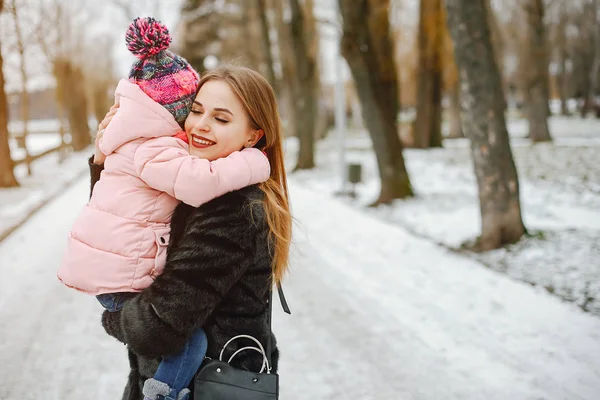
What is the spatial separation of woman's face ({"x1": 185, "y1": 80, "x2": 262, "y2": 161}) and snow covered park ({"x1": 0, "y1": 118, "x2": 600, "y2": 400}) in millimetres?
2322

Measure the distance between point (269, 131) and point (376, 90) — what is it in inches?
366

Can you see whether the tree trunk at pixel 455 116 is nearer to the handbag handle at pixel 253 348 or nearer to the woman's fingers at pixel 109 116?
the woman's fingers at pixel 109 116

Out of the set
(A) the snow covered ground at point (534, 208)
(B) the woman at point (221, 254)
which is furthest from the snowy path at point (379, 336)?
(B) the woman at point (221, 254)

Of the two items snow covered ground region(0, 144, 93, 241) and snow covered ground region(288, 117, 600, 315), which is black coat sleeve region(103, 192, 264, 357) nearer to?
snow covered ground region(288, 117, 600, 315)

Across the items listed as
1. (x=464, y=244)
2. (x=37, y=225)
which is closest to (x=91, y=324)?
(x=464, y=244)

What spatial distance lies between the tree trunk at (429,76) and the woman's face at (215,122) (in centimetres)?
2039

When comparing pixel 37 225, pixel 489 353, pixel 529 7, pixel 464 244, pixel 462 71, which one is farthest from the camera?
pixel 529 7

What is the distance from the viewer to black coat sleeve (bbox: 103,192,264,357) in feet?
5.76

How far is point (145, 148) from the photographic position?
72.4 inches

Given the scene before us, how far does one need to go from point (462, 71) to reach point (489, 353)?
425 centimetres

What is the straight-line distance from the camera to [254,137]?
6.76 ft

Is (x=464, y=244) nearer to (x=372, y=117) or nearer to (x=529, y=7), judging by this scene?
(x=372, y=117)

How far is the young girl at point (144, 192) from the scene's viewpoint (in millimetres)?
1813

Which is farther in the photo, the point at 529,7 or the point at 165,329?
the point at 529,7
